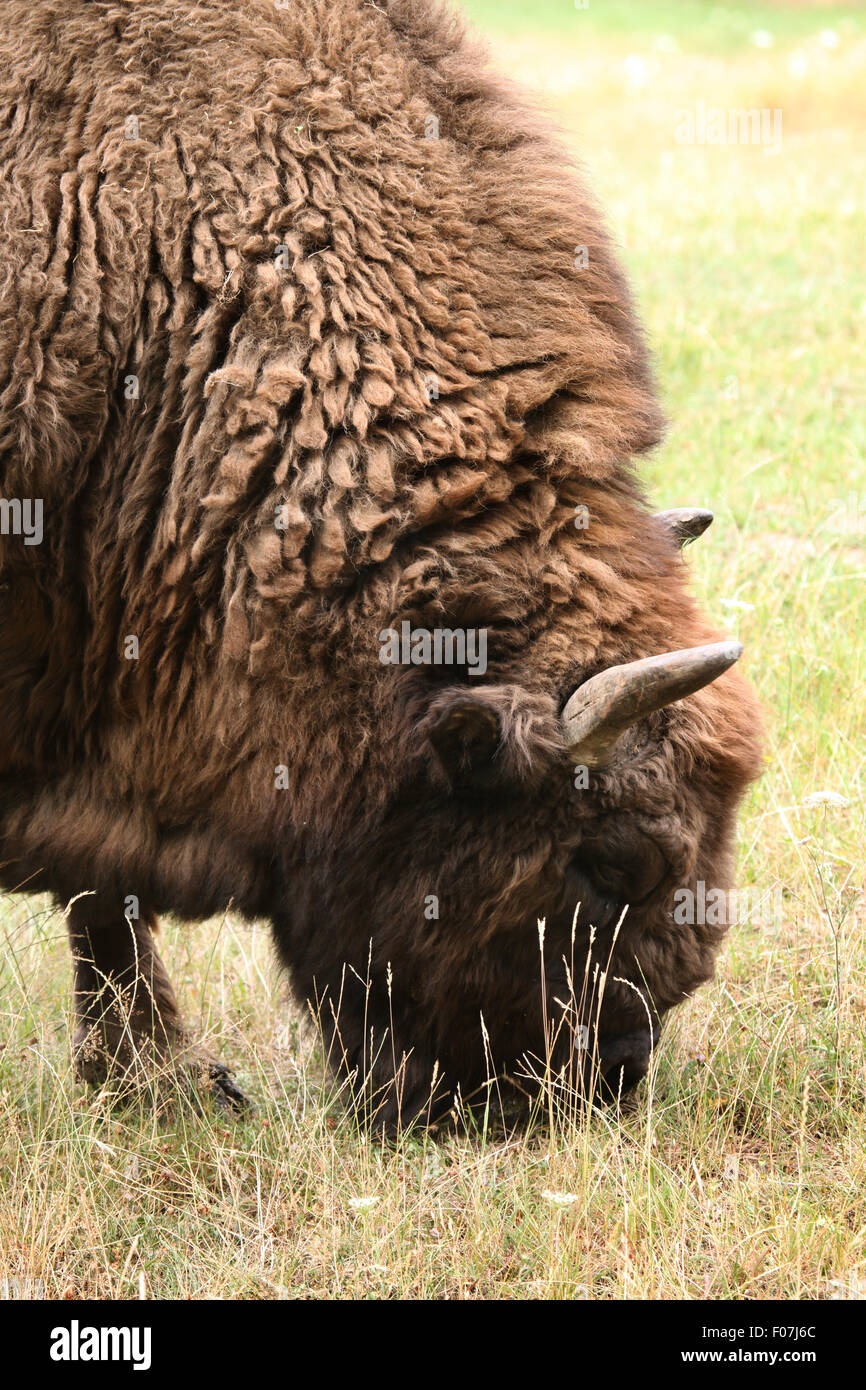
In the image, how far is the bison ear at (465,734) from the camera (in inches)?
146

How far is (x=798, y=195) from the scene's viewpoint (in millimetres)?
15289

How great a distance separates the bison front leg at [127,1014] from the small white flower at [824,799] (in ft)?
7.52

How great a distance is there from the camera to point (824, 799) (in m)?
5.75

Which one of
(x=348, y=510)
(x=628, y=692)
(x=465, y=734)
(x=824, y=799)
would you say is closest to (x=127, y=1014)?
(x=465, y=734)

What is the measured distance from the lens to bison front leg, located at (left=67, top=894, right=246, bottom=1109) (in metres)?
4.97

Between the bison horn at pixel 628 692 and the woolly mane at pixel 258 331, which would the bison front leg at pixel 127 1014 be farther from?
the bison horn at pixel 628 692

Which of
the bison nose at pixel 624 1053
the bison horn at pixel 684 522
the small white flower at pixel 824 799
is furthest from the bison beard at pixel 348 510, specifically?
the small white flower at pixel 824 799

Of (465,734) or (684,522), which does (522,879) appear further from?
(684,522)

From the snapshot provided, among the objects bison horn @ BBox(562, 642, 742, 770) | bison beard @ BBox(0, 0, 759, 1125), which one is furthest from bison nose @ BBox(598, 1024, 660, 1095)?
bison horn @ BBox(562, 642, 742, 770)

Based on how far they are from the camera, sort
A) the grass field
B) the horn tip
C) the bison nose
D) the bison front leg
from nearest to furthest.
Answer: the horn tip, the grass field, the bison nose, the bison front leg

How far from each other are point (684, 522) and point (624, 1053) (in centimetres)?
154

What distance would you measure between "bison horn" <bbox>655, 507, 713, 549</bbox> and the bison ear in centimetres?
98

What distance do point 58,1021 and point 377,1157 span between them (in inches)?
64.2

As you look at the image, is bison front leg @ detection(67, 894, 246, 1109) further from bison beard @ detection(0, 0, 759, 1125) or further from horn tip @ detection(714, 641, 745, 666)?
horn tip @ detection(714, 641, 745, 666)
